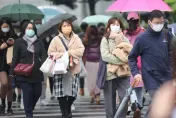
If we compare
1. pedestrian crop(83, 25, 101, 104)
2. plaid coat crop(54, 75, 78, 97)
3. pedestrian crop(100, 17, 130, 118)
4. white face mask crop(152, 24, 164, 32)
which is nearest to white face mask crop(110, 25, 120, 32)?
pedestrian crop(100, 17, 130, 118)

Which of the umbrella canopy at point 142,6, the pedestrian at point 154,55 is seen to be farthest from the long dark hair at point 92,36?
the pedestrian at point 154,55

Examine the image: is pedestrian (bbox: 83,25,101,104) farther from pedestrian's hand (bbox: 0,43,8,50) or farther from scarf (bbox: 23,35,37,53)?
scarf (bbox: 23,35,37,53)

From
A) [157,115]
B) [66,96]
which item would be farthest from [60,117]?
[157,115]

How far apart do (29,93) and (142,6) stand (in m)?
2.44

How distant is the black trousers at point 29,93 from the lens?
36.1ft

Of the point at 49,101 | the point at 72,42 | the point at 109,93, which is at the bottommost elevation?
the point at 49,101

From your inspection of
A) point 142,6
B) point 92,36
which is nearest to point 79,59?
point 142,6

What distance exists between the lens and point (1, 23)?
12.5 metres

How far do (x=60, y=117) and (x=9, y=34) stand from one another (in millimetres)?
1842

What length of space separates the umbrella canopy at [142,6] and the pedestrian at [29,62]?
1.60 metres

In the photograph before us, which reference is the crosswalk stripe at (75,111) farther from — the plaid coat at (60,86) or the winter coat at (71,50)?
the winter coat at (71,50)

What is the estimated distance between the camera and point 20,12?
14.1 m

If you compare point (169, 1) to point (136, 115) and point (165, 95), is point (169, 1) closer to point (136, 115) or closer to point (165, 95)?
point (136, 115)

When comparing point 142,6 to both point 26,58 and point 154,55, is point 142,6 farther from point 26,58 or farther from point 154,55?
point 154,55
